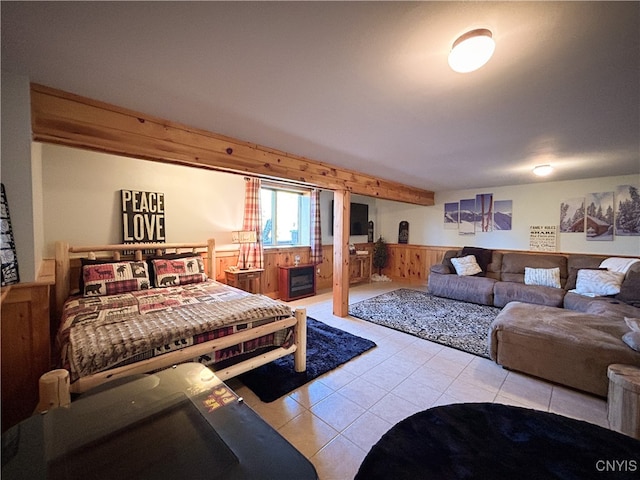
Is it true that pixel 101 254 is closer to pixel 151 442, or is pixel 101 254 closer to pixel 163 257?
pixel 163 257

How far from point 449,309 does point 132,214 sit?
4.78 metres

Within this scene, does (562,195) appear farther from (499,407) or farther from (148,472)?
(148,472)

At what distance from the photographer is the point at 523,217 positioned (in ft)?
16.0

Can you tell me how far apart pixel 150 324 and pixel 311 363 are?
1.44 metres

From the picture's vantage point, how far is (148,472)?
2.36 ft

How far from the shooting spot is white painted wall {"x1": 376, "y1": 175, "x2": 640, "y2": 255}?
4.09 m

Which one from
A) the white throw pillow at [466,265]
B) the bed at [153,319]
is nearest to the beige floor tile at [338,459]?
the bed at [153,319]

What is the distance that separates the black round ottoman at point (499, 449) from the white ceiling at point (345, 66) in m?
1.72

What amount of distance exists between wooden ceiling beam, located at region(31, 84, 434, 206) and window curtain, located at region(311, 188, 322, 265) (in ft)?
6.80

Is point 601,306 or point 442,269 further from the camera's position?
point 442,269

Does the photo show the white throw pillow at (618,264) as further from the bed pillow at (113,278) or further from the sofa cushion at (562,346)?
the bed pillow at (113,278)

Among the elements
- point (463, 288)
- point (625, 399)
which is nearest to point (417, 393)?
point (625, 399)

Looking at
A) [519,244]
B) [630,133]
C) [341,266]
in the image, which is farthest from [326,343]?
[519,244]

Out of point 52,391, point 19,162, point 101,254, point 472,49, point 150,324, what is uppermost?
point 472,49
